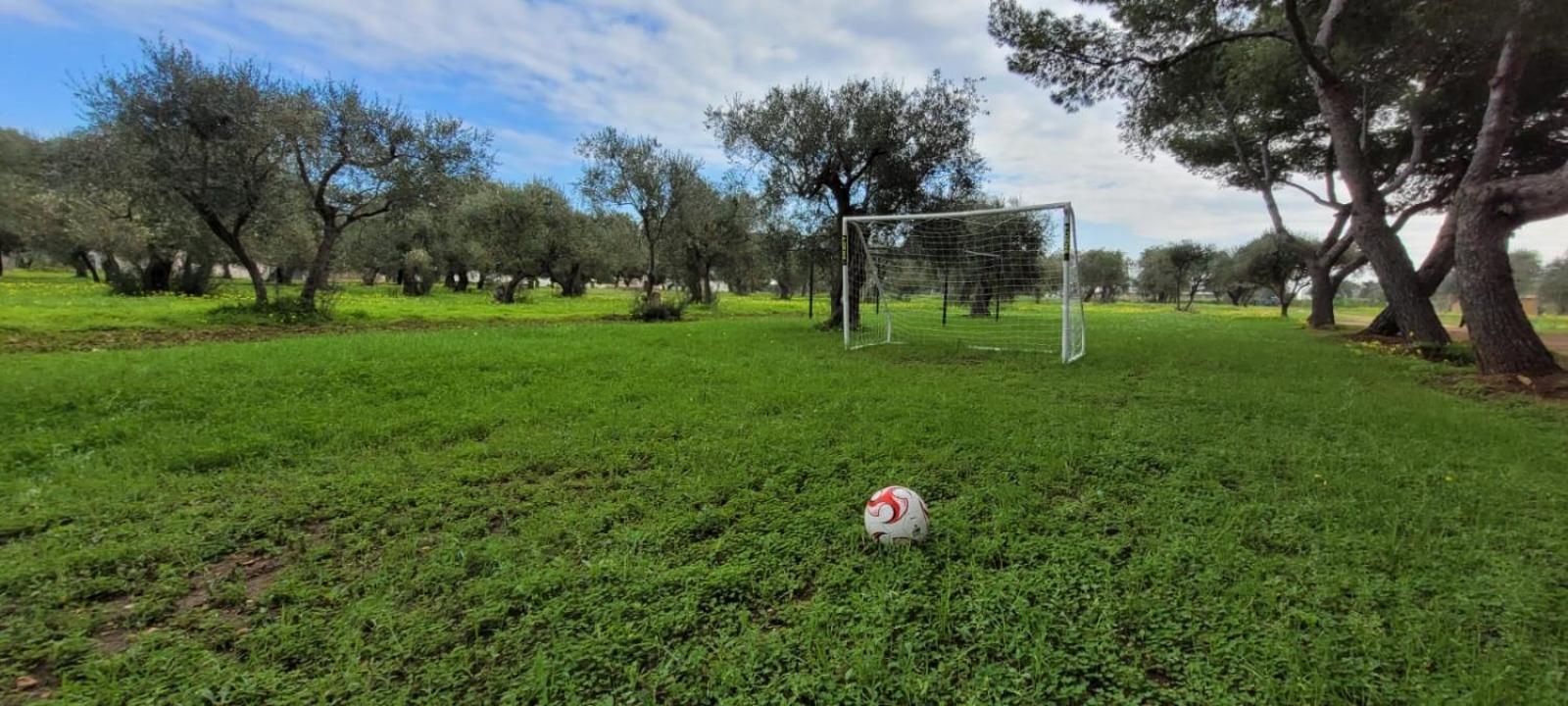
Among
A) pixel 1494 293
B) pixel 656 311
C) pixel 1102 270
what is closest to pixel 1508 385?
pixel 1494 293

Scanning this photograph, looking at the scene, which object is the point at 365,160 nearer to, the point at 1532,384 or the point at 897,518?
the point at 897,518

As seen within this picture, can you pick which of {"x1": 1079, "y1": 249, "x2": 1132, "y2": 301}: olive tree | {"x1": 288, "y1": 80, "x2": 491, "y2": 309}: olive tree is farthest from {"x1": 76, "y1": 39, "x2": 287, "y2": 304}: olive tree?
{"x1": 1079, "y1": 249, "x2": 1132, "y2": 301}: olive tree

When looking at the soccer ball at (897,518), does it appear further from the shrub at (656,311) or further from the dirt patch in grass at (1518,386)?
→ the shrub at (656,311)

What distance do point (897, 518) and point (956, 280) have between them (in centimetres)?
1419

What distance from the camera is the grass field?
5.88 feet

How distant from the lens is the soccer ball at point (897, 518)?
2.59m

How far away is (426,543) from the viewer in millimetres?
2660

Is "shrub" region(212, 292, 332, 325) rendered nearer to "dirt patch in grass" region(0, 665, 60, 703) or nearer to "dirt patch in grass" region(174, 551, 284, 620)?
"dirt patch in grass" region(174, 551, 284, 620)

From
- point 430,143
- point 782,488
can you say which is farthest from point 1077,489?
point 430,143

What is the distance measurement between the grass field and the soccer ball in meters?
0.13

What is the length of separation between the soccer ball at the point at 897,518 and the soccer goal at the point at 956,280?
639 cm

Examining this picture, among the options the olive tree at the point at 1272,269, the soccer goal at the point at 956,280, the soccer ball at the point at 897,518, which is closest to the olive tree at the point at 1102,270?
the olive tree at the point at 1272,269

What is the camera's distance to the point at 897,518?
2604 mm

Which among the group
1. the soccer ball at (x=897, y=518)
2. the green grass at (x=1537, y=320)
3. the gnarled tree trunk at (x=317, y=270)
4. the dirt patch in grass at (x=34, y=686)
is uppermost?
the gnarled tree trunk at (x=317, y=270)
